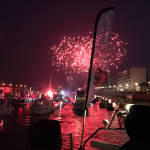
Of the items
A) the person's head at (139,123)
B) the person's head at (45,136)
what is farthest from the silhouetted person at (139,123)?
the person's head at (45,136)

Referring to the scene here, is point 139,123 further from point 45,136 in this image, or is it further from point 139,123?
point 45,136

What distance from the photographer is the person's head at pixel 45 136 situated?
3240 millimetres

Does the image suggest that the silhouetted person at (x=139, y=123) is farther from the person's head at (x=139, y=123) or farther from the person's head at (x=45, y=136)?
the person's head at (x=45, y=136)

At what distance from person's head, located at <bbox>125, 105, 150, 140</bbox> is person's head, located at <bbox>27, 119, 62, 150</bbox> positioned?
5.26ft

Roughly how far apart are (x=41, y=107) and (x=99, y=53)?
69.6 feet

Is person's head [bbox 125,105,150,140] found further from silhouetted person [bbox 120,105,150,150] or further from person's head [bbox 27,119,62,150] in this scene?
person's head [bbox 27,119,62,150]

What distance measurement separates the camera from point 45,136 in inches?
128

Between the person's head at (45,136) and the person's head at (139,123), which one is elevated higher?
the person's head at (139,123)

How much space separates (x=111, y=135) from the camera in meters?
12.3

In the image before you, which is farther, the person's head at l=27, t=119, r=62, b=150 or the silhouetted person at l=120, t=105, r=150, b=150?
the person's head at l=27, t=119, r=62, b=150

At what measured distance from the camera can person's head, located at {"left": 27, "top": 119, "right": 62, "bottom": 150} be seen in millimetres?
3240

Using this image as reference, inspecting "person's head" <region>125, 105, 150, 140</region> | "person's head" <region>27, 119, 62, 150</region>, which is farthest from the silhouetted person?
"person's head" <region>27, 119, 62, 150</region>

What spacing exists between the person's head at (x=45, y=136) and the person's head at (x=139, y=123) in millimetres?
1602

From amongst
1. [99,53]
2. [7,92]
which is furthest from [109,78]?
[7,92]
